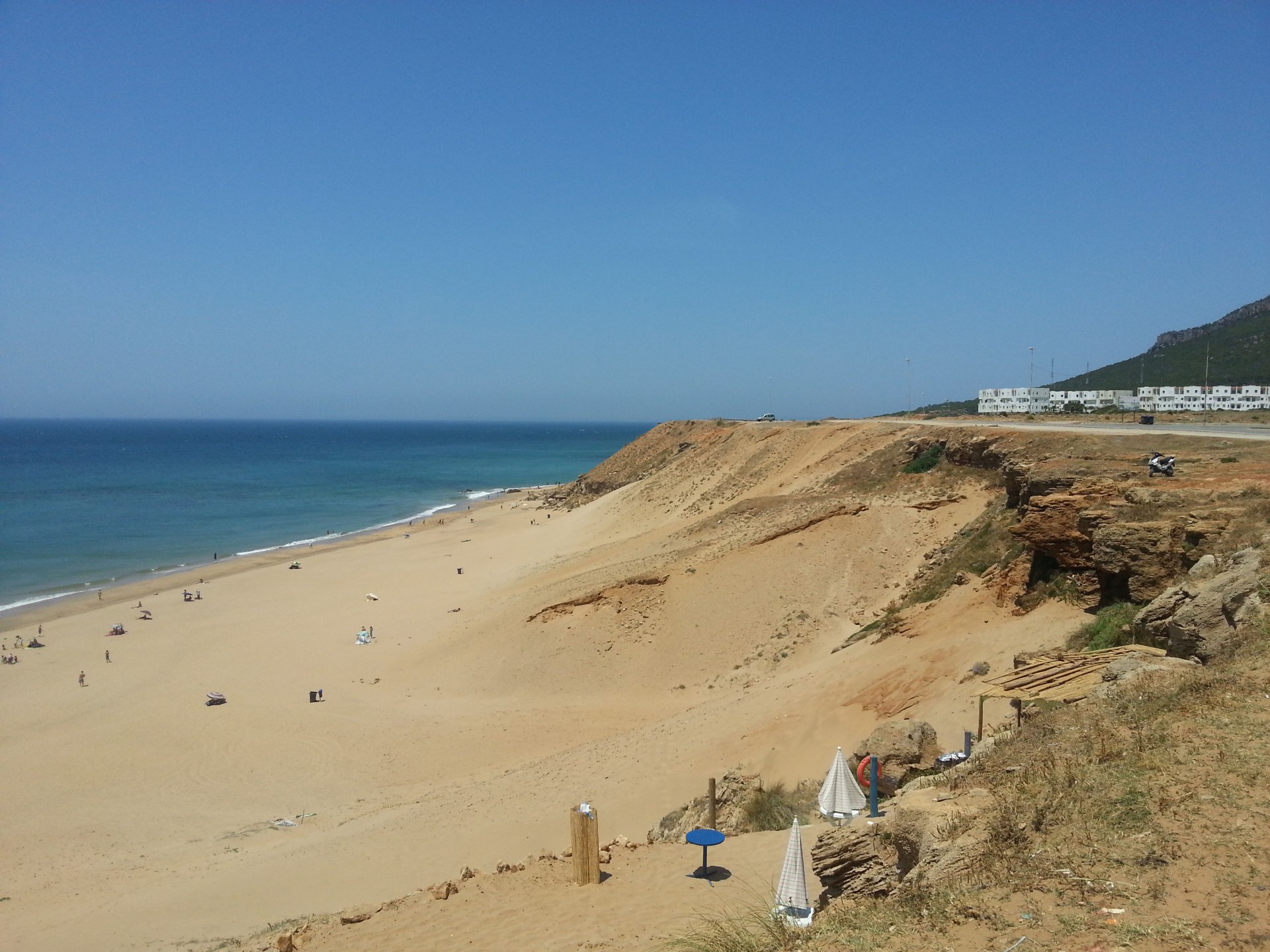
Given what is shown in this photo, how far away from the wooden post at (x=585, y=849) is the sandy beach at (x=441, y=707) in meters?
2.72

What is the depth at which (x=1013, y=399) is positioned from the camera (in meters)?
89.9

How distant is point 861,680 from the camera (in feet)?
47.6

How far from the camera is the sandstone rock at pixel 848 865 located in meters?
6.51

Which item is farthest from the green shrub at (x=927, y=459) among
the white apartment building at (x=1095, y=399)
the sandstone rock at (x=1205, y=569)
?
the white apartment building at (x=1095, y=399)

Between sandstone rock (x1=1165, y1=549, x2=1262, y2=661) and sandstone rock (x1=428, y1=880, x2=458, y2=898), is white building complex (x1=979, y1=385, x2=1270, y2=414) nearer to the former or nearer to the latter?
sandstone rock (x1=1165, y1=549, x2=1262, y2=661)

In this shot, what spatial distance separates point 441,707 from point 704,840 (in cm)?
1369

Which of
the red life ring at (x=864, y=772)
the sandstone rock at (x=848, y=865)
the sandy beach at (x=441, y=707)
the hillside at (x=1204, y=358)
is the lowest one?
the sandy beach at (x=441, y=707)

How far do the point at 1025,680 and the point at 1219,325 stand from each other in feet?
435

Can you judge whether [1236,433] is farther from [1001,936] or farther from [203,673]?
[203,673]

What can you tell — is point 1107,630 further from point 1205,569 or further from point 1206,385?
point 1206,385

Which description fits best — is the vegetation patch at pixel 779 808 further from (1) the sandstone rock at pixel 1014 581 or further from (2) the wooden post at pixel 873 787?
(1) the sandstone rock at pixel 1014 581

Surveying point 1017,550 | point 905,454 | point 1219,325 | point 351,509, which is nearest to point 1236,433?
point 905,454

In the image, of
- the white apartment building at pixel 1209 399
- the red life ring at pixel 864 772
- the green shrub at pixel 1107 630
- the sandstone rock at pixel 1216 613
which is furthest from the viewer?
the white apartment building at pixel 1209 399

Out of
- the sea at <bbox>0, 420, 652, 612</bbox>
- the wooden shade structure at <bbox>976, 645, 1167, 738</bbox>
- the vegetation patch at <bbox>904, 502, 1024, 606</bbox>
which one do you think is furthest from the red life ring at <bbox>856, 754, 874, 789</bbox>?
the sea at <bbox>0, 420, 652, 612</bbox>
